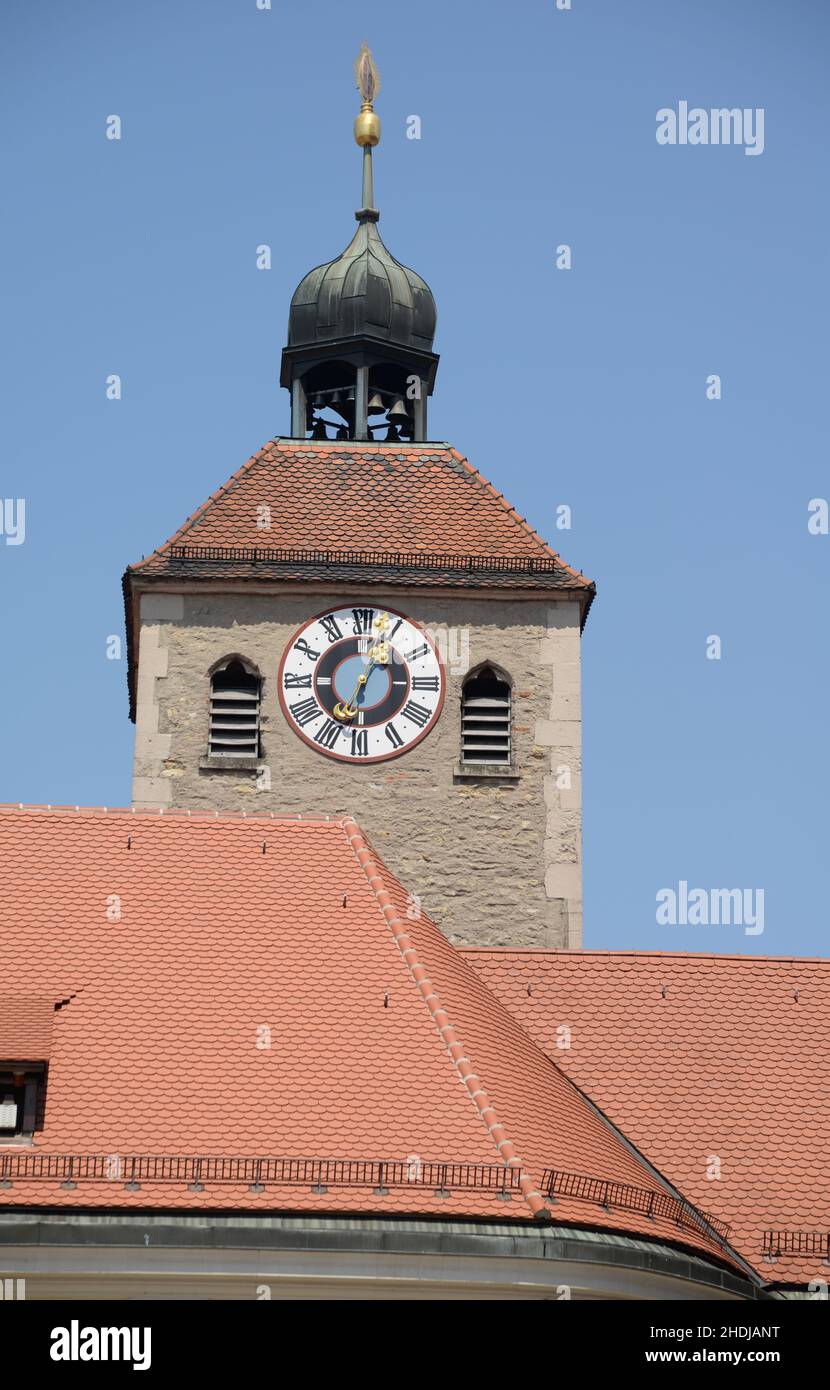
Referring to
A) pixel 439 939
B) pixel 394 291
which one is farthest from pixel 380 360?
pixel 439 939

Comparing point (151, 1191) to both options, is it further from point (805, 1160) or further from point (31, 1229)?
point (805, 1160)

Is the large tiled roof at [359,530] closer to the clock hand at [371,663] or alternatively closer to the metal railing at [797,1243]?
the clock hand at [371,663]

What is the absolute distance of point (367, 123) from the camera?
117ft

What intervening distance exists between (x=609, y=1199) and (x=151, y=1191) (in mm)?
3197

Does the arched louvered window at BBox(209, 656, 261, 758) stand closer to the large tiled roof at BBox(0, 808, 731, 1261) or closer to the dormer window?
the large tiled roof at BBox(0, 808, 731, 1261)

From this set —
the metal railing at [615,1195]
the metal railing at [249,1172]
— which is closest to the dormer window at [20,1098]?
the metal railing at [249,1172]

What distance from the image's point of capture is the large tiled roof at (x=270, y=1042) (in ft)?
67.8

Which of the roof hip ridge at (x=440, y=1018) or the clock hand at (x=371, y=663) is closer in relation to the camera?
the roof hip ridge at (x=440, y=1018)

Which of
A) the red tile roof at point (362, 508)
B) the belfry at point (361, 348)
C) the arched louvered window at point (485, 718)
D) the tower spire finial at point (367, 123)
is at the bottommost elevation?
the arched louvered window at point (485, 718)

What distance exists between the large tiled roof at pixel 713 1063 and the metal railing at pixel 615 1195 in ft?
4.25

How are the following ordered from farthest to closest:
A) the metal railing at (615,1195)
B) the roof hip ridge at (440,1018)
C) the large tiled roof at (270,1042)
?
1. the metal railing at (615,1195)
2. the roof hip ridge at (440,1018)
3. the large tiled roof at (270,1042)

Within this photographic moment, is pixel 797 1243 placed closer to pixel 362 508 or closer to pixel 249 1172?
pixel 249 1172
